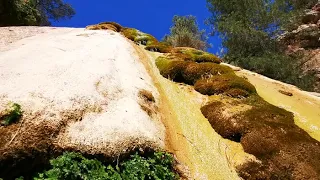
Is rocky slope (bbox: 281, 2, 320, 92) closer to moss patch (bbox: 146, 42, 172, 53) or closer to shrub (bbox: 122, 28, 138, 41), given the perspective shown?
shrub (bbox: 122, 28, 138, 41)

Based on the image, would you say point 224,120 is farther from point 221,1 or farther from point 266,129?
point 221,1

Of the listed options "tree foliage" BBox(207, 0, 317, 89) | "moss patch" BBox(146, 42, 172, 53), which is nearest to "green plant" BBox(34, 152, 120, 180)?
"moss patch" BBox(146, 42, 172, 53)

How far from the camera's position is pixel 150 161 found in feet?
24.0

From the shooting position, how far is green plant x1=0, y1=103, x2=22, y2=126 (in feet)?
22.7

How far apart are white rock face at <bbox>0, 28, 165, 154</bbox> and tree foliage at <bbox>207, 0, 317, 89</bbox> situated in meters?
15.0

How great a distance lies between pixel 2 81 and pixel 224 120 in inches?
241

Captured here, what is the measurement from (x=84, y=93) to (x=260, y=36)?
21225 mm

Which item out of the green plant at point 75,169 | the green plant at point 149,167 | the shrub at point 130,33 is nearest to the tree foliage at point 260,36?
the shrub at point 130,33

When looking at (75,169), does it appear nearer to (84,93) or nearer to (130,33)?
(84,93)

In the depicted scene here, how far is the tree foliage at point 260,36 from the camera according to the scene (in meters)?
24.5

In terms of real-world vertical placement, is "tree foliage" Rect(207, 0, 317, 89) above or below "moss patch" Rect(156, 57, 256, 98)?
above

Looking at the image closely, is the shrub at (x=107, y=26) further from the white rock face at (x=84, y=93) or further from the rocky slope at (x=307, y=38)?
the rocky slope at (x=307, y=38)

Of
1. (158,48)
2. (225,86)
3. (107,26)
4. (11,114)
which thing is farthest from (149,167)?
(107,26)

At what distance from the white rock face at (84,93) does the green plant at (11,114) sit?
0.46 ft
